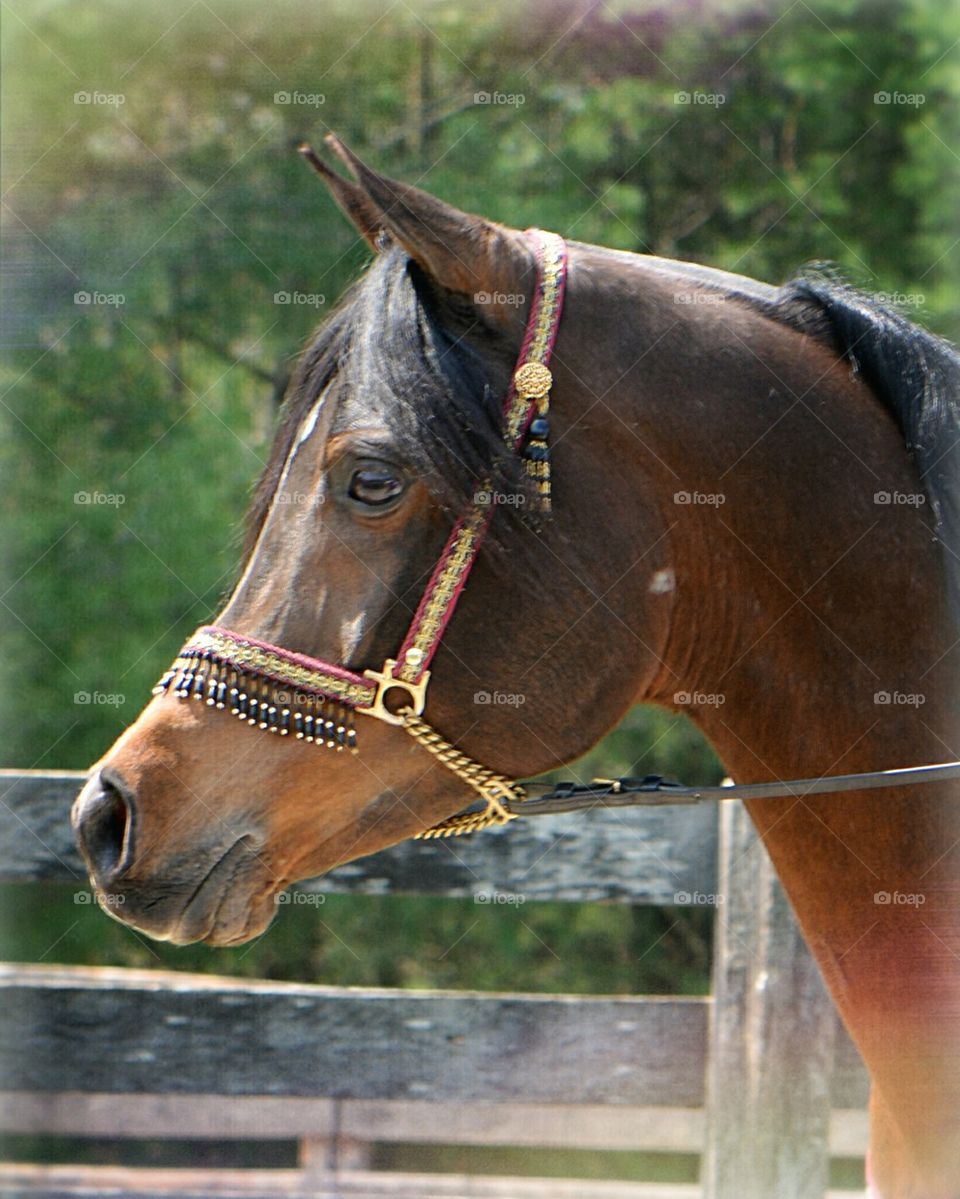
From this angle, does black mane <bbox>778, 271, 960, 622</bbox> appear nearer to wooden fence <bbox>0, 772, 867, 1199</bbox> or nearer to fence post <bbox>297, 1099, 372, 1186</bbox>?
wooden fence <bbox>0, 772, 867, 1199</bbox>

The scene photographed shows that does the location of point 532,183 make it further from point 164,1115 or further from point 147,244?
point 164,1115

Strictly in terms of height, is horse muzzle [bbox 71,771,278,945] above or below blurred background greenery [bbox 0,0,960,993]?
below

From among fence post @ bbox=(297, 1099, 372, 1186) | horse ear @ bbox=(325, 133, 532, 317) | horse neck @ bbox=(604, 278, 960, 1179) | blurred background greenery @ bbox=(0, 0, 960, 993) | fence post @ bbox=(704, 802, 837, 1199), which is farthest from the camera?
blurred background greenery @ bbox=(0, 0, 960, 993)

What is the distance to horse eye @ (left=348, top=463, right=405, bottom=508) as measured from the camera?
1.68 metres

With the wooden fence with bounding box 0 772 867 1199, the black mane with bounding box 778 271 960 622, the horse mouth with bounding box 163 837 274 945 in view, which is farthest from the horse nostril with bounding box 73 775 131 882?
the wooden fence with bounding box 0 772 867 1199

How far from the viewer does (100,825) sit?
5.50 feet

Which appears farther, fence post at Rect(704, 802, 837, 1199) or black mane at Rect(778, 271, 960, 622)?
fence post at Rect(704, 802, 837, 1199)

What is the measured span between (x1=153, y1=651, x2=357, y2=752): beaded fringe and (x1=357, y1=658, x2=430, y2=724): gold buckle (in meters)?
0.04

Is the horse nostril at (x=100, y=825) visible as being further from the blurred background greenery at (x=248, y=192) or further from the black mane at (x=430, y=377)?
the blurred background greenery at (x=248, y=192)

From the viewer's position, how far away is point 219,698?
66.1 inches

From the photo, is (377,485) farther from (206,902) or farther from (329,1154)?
(329,1154)

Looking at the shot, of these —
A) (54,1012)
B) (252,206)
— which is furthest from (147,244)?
(54,1012)

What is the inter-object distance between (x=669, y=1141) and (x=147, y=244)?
13.7 ft

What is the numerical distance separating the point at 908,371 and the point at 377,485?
0.84 metres
